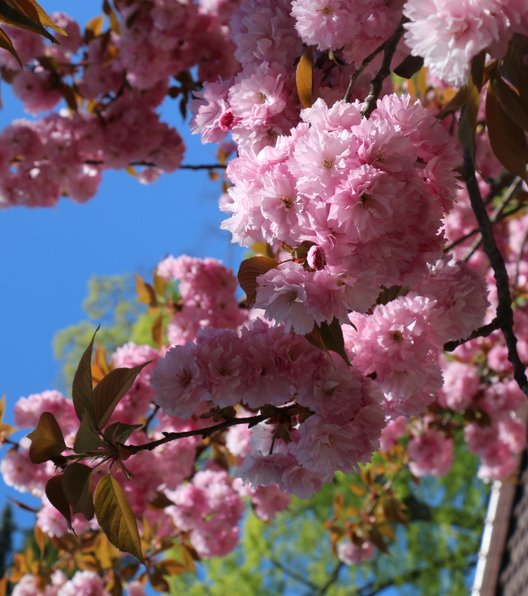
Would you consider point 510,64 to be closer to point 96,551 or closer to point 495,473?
point 96,551

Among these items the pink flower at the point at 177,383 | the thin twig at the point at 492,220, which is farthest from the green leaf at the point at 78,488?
the thin twig at the point at 492,220

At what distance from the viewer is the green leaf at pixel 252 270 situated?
3.07ft

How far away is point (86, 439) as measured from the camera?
956 mm

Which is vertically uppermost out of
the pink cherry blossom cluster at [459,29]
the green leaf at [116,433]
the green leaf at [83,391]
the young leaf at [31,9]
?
the young leaf at [31,9]

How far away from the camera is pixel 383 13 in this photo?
1068 mm

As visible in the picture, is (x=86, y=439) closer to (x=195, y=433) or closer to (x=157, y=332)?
(x=195, y=433)

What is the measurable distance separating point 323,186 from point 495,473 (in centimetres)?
295

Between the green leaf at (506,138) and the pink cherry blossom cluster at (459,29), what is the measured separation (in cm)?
9

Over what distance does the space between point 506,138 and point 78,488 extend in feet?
2.09

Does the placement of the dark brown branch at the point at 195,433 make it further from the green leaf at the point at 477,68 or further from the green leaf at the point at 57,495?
the green leaf at the point at 477,68

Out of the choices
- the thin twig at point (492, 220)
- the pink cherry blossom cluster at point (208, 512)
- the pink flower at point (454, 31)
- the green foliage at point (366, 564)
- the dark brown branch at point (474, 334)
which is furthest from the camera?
the green foliage at point (366, 564)

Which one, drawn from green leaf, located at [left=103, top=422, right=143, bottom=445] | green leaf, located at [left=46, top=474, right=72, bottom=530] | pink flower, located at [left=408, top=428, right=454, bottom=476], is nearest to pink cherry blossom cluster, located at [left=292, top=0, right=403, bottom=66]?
green leaf, located at [left=103, top=422, right=143, bottom=445]

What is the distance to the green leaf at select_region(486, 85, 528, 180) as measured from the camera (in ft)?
2.59

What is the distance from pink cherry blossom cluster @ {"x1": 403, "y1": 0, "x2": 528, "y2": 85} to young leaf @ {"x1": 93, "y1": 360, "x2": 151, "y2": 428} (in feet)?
1.70
